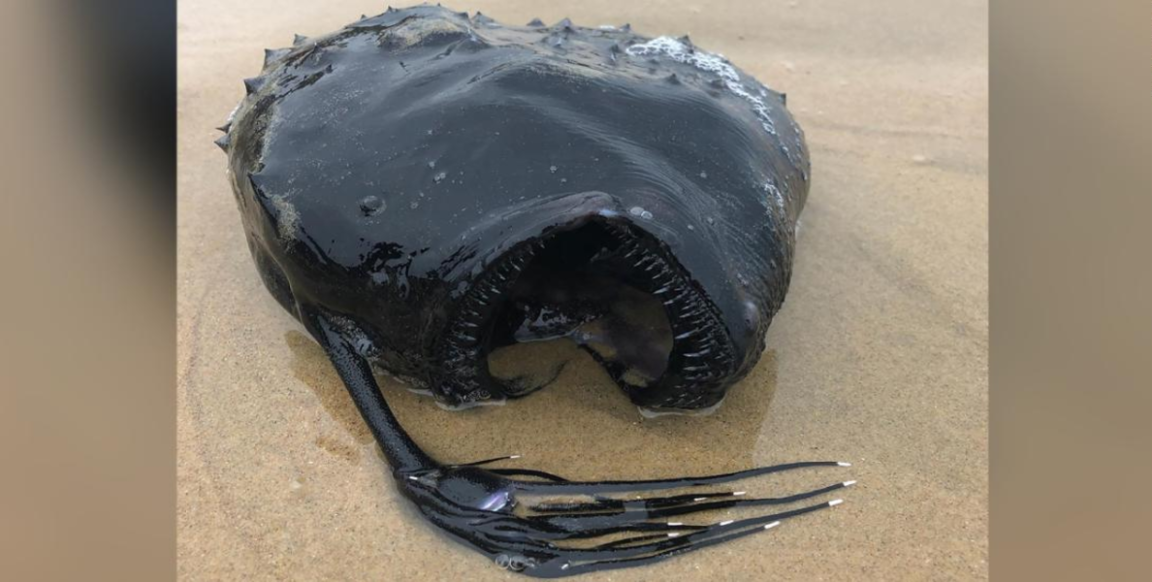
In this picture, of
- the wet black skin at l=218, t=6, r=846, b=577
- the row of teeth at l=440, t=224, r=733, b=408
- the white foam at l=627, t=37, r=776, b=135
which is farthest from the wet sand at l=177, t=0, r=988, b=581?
the white foam at l=627, t=37, r=776, b=135

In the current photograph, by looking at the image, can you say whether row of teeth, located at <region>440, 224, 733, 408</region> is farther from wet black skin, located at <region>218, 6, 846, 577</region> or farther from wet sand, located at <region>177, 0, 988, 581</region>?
wet sand, located at <region>177, 0, 988, 581</region>

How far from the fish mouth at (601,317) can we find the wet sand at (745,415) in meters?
0.18

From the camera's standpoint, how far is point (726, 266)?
2.66 m

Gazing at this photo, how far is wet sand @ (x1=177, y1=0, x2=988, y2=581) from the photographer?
2924 millimetres

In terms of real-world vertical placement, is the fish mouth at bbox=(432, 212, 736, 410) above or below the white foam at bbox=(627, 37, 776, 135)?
below

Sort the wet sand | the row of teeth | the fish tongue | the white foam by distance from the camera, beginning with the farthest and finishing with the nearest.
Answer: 1. the white foam
2. the fish tongue
3. the wet sand
4. the row of teeth

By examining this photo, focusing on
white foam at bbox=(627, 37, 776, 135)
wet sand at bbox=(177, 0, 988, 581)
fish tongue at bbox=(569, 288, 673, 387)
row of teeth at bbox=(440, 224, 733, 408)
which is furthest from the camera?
white foam at bbox=(627, 37, 776, 135)

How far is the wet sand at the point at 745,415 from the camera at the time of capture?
292 centimetres

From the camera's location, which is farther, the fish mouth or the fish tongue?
the fish tongue

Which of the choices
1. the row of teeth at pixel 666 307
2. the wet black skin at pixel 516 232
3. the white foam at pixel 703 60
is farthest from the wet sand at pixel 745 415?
the white foam at pixel 703 60

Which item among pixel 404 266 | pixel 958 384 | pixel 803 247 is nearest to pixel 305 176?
pixel 404 266

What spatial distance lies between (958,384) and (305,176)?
2.76m

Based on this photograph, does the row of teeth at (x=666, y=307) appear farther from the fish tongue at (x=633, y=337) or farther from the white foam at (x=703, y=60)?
the white foam at (x=703, y=60)

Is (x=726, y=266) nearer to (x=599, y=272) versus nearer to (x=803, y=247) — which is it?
(x=599, y=272)
